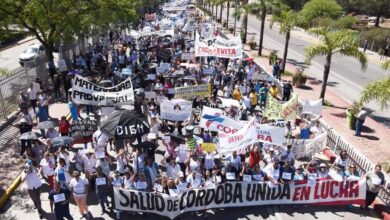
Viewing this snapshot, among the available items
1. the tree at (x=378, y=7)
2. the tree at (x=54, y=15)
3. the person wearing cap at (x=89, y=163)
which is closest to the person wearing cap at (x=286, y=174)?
the person wearing cap at (x=89, y=163)

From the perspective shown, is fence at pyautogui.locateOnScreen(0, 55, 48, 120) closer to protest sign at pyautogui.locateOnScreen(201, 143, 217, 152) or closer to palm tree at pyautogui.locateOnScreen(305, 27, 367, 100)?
protest sign at pyautogui.locateOnScreen(201, 143, 217, 152)

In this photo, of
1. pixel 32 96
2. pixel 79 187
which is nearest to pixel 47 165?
pixel 79 187

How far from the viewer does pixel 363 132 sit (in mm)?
19266

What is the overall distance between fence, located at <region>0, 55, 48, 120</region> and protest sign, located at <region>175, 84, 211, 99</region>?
8.44m

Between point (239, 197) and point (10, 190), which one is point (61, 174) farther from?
point (239, 197)

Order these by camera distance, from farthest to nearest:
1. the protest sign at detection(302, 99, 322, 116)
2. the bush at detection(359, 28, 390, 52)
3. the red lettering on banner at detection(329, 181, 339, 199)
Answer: the bush at detection(359, 28, 390, 52) → the protest sign at detection(302, 99, 322, 116) → the red lettering on banner at detection(329, 181, 339, 199)

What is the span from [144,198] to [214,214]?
2.23 meters

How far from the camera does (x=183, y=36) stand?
39.1 m

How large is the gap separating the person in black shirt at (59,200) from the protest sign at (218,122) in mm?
5497

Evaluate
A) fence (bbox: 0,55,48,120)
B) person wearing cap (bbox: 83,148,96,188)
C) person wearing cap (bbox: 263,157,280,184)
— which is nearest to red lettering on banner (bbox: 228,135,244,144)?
person wearing cap (bbox: 263,157,280,184)

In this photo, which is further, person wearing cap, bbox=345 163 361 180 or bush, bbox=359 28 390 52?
bush, bbox=359 28 390 52

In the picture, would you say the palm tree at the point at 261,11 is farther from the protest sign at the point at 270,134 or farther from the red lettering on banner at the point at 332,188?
the red lettering on banner at the point at 332,188

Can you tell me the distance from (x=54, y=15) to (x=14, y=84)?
15.8ft

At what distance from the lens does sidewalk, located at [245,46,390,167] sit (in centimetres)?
1702
